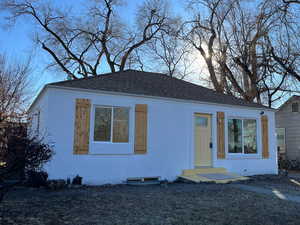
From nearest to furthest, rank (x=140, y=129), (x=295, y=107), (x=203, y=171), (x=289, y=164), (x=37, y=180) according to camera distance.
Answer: (x=37, y=180) < (x=140, y=129) < (x=203, y=171) < (x=289, y=164) < (x=295, y=107)

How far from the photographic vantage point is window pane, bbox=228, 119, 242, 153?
1091 centimetres

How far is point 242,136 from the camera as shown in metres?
11.2

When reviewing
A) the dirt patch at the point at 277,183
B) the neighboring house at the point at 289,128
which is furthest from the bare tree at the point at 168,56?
the dirt patch at the point at 277,183

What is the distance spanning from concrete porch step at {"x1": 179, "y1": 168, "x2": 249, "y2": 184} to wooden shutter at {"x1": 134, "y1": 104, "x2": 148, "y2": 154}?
193cm

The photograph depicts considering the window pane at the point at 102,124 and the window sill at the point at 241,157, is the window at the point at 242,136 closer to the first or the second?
the window sill at the point at 241,157

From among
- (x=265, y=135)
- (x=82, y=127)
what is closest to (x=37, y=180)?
(x=82, y=127)

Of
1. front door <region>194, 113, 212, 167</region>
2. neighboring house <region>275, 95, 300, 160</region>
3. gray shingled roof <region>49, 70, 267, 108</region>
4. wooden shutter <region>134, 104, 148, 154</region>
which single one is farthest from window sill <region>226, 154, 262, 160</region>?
neighboring house <region>275, 95, 300, 160</region>

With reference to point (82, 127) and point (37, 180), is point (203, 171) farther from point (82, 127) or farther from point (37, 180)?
point (37, 180)

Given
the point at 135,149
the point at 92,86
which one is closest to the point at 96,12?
the point at 92,86

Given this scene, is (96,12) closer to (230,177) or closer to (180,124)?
(180,124)

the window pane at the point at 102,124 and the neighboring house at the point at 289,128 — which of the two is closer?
the window pane at the point at 102,124

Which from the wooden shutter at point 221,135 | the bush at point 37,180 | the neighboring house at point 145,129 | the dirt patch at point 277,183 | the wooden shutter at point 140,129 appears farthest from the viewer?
the wooden shutter at point 221,135

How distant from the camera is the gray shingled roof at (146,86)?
8860 millimetres

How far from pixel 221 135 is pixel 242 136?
1278 millimetres
